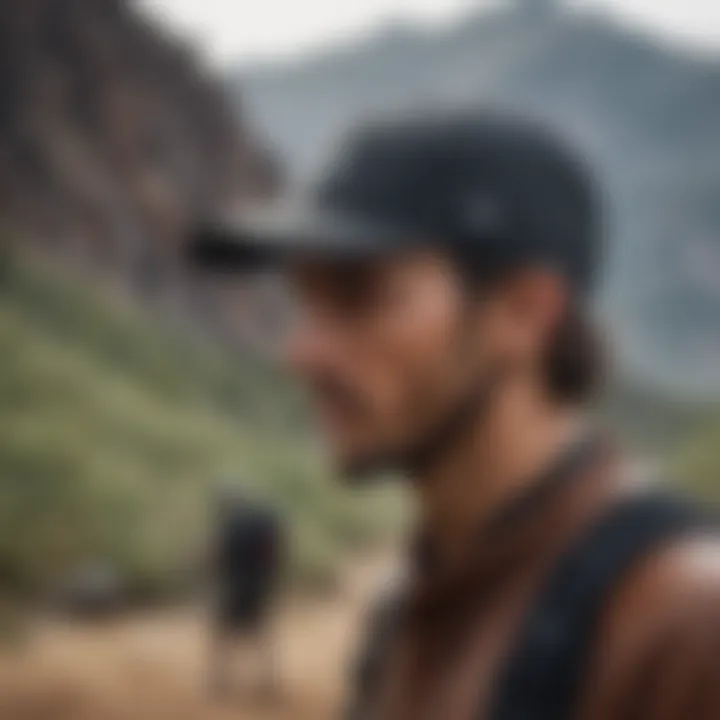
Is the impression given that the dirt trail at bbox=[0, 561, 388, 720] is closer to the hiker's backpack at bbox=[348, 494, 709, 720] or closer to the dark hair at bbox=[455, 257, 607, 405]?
the dark hair at bbox=[455, 257, 607, 405]

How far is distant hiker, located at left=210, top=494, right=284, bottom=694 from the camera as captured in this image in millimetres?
1982

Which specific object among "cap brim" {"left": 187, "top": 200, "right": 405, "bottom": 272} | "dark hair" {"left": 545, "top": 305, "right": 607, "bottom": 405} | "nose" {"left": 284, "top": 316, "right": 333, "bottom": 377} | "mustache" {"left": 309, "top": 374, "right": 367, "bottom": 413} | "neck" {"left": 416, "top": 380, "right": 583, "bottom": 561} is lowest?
"neck" {"left": 416, "top": 380, "right": 583, "bottom": 561}

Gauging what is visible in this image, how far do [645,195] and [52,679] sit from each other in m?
1.14

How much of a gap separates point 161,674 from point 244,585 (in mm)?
196

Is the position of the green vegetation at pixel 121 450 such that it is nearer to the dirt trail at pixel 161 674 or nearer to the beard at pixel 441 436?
the dirt trail at pixel 161 674

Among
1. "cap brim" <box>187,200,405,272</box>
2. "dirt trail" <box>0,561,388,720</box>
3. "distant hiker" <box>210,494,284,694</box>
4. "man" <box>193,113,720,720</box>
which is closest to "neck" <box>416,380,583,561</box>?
"man" <box>193,113,720,720</box>

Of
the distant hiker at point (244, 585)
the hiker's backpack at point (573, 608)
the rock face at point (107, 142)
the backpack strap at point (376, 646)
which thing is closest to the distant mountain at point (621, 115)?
the rock face at point (107, 142)

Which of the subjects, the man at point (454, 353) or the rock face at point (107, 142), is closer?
the man at point (454, 353)

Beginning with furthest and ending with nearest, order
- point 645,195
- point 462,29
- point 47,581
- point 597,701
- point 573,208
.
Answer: point 47,581 < point 462,29 < point 645,195 < point 573,208 < point 597,701

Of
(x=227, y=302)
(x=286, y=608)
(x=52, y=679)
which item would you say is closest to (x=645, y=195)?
(x=227, y=302)

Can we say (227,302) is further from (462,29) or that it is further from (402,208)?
(402,208)

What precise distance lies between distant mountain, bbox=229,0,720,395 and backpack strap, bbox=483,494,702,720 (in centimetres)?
79

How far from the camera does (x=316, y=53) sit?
174 centimetres

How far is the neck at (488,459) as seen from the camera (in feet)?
2.66
